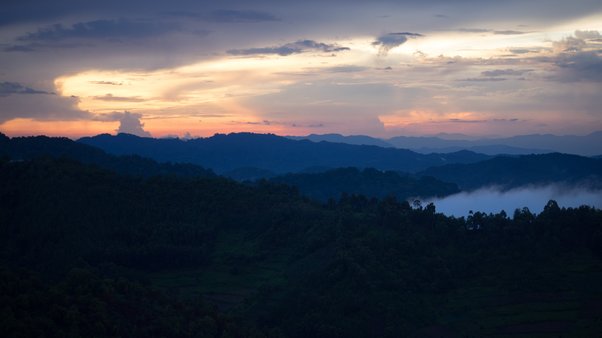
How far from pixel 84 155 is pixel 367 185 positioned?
5496 cm

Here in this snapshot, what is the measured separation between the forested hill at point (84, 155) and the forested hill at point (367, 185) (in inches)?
873

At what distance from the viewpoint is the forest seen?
1125 inches

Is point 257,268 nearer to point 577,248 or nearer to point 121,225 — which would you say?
point 121,225

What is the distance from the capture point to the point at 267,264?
5153 centimetres

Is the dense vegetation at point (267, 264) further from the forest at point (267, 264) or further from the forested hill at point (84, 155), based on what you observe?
the forested hill at point (84, 155)

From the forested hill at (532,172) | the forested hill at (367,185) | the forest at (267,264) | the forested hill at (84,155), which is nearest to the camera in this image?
the forest at (267,264)

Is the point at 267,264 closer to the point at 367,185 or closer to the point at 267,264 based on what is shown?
the point at 267,264

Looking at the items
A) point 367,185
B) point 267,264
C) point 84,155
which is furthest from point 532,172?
point 267,264

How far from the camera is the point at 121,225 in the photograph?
2160 inches

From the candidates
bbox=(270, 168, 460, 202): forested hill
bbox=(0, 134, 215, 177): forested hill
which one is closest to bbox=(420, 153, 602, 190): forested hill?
bbox=(270, 168, 460, 202): forested hill

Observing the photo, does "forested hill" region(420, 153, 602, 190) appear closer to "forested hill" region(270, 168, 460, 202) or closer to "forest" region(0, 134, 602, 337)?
"forested hill" region(270, 168, 460, 202)

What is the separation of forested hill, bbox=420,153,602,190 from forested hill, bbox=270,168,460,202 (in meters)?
17.2

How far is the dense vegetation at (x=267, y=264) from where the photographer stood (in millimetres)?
28641

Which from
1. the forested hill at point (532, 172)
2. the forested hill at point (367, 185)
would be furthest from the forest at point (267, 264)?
the forested hill at point (532, 172)
